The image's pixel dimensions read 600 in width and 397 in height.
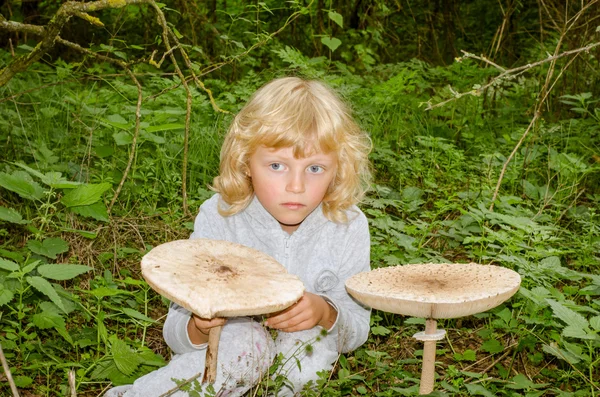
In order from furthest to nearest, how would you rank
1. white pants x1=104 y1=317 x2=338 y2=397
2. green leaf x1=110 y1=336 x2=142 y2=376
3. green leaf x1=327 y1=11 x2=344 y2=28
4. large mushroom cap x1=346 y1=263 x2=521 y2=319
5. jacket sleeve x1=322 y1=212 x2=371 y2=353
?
1. green leaf x1=327 y1=11 x2=344 y2=28
2. jacket sleeve x1=322 y1=212 x2=371 y2=353
3. green leaf x1=110 y1=336 x2=142 y2=376
4. white pants x1=104 y1=317 x2=338 y2=397
5. large mushroom cap x1=346 y1=263 x2=521 y2=319

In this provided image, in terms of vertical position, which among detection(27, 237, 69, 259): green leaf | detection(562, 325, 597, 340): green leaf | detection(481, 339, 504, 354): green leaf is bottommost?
detection(481, 339, 504, 354): green leaf

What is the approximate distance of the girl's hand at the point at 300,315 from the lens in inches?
92.9

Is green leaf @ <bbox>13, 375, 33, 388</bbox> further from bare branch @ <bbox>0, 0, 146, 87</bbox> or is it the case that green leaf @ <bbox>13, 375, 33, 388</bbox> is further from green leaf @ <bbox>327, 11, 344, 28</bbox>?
green leaf @ <bbox>327, 11, 344, 28</bbox>

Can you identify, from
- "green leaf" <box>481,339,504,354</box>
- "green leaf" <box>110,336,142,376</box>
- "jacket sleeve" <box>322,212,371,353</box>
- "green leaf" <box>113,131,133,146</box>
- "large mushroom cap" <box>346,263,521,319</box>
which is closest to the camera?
"large mushroom cap" <box>346,263,521,319</box>

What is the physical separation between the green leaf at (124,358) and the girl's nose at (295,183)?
3.11 ft

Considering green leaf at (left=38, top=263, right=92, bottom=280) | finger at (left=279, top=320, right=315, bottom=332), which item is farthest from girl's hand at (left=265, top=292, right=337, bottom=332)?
green leaf at (left=38, top=263, right=92, bottom=280)

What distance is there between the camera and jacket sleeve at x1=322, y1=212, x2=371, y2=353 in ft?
8.93

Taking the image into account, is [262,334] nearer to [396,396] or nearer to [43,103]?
[396,396]

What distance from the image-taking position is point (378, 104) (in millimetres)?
5582

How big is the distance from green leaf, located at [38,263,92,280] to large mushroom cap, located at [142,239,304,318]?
62cm

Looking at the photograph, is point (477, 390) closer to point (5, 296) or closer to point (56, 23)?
point (5, 296)

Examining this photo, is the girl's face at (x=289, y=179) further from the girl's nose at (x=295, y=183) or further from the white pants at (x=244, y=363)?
the white pants at (x=244, y=363)

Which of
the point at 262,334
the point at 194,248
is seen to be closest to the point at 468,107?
the point at 262,334

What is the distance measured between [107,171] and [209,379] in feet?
8.02
